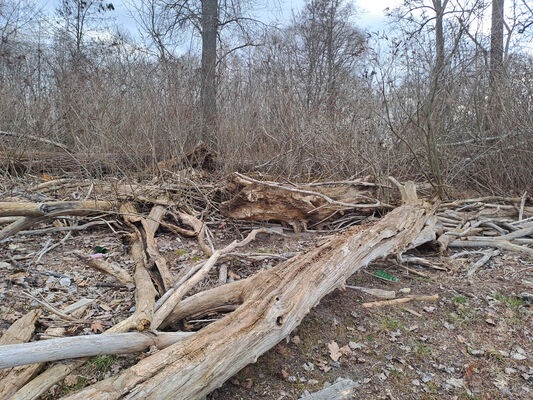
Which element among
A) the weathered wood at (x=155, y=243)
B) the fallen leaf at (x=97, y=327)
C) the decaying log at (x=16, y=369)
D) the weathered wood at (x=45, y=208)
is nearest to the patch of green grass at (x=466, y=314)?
the weathered wood at (x=155, y=243)

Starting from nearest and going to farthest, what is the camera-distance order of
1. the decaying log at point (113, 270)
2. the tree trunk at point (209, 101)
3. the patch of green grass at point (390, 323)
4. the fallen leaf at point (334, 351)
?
the fallen leaf at point (334, 351)
the patch of green grass at point (390, 323)
the decaying log at point (113, 270)
the tree trunk at point (209, 101)

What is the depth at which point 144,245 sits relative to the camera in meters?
3.53

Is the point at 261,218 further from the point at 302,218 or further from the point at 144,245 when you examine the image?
the point at 144,245

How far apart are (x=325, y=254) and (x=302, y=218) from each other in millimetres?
1994

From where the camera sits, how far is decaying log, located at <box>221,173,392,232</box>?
173 inches

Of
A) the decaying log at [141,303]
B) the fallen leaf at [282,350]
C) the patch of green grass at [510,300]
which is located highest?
the decaying log at [141,303]

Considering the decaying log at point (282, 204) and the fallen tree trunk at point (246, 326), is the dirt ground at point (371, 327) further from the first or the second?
the decaying log at point (282, 204)

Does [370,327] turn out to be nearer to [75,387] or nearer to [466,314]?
[466,314]

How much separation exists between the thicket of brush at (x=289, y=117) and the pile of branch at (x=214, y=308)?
7.33ft

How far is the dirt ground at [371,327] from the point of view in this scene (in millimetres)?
2072

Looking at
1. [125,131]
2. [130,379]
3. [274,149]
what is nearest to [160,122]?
[125,131]

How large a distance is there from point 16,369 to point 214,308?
1116 millimetres

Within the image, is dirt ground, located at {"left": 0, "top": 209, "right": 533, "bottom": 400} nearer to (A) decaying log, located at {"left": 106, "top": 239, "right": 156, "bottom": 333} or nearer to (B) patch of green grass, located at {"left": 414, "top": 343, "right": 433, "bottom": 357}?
(B) patch of green grass, located at {"left": 414, "top": 343, "right": 433, "bottom": 357}

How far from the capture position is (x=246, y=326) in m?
1.92
